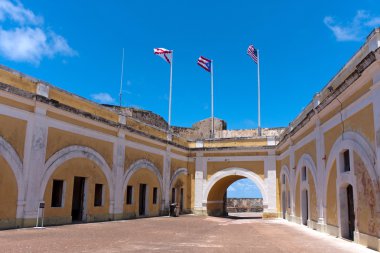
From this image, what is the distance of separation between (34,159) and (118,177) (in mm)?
5371

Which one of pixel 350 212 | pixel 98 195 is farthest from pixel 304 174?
pixel 98 195

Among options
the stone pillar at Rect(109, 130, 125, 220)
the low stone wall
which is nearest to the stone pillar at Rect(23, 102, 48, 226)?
the stone pillar at Rect(109, 130, 125, 220)

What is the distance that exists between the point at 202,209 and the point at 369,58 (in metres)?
18.4

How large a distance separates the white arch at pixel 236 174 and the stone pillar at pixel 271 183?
0.86ft

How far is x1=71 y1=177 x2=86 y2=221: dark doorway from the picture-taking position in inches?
614

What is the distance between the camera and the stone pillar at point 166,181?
2217cm

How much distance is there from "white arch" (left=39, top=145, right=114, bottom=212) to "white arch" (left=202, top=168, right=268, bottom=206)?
9.46 m

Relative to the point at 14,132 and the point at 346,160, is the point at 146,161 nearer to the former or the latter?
the point at 14,132

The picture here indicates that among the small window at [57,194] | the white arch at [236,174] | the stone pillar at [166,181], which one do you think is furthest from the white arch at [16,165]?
the white arch at [236,174]

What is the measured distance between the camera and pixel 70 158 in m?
14.5

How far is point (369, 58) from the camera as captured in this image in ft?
28.2

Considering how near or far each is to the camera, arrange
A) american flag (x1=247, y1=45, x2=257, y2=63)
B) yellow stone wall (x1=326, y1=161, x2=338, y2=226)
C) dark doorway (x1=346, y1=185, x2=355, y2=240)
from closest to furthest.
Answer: dark doorway (x1=346, y1=185, x2=355, y2=240) < yellow stone wall (x1=326, y1=161, x2=338, y2=226) < american flag (x1=247, y1=45, x2=257, y2=63)

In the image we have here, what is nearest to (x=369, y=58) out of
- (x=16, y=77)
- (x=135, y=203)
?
(x=16, y=77)

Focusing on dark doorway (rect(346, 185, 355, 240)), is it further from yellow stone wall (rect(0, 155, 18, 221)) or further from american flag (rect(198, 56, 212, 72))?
american flag (rect(198, 56, 212, 72))
